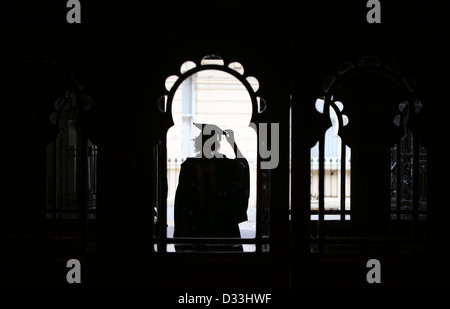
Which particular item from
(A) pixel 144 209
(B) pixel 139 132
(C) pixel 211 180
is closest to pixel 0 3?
(B) pixel 139 132

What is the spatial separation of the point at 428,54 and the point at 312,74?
78 centimetres

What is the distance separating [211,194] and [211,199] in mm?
41

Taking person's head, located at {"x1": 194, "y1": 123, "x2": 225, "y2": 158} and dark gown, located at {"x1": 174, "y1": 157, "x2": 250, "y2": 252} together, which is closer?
dark gown, located at {"x1": 174, "y1": 157, "x2": 250, "y2": 252}

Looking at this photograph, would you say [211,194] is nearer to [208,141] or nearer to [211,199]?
[211,199]

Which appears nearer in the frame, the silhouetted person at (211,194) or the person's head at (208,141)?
the silhouetted person at (211,194)

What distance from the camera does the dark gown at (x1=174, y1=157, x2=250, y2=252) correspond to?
13.2 feet

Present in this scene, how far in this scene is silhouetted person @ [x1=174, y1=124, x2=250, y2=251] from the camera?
4.03m

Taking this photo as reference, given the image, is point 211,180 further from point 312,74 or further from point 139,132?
point 312,74

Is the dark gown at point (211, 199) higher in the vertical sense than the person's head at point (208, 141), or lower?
lower

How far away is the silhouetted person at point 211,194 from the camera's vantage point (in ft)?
13.2

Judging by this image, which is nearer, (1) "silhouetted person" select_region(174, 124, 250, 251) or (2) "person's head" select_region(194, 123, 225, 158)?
(1) "silhouetted person" select_region(174, 124, 250, 251)

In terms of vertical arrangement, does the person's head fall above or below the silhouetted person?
above

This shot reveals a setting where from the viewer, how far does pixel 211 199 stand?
410 cm

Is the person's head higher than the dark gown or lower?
higher
